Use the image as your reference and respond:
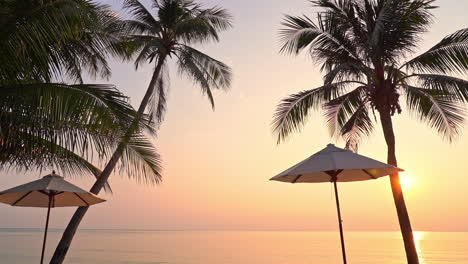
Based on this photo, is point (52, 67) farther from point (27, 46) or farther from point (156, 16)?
point (156, 16)

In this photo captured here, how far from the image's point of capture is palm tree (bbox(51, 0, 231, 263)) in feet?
47.9

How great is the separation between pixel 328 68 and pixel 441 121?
301cm

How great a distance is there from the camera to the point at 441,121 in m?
11.4

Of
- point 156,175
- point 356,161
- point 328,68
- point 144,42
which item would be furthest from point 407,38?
point 144,42

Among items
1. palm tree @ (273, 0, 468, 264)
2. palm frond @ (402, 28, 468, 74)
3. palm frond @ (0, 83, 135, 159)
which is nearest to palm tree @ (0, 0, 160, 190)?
palm frond @ (0, 83, 135, 159)

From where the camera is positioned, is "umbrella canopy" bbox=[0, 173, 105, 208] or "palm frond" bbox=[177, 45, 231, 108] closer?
"umbrella canopy" bbox=[0, 173, 105, 208]

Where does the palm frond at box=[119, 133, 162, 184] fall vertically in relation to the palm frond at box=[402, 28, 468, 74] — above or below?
below

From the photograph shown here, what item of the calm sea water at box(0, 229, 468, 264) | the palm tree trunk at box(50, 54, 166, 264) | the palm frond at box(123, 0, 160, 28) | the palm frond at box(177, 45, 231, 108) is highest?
the palm frond at box(123, 0, 160, 28)

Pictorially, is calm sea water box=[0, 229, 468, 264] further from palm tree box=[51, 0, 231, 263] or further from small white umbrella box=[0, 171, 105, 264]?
small white umbrella box=[0, 171, 105, 264]

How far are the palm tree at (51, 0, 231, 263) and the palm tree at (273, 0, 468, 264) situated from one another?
3798 millimetres

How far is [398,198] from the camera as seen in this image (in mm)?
10391

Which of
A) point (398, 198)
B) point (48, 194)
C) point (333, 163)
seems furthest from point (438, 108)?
point (48, 194)

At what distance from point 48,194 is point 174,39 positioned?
23.9 feet

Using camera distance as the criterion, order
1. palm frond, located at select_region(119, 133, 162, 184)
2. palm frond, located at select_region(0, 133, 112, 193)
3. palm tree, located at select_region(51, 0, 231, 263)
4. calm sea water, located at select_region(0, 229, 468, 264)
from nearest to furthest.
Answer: palm frond, located at select_region(0, 133, 112, 193) < palm frond, located at select_region(119, 133, 162, 184) < palm tree, located at select_region(51, 0, 231, 263) < calm sea water, located at select_region(0, 229, 468, 264)
